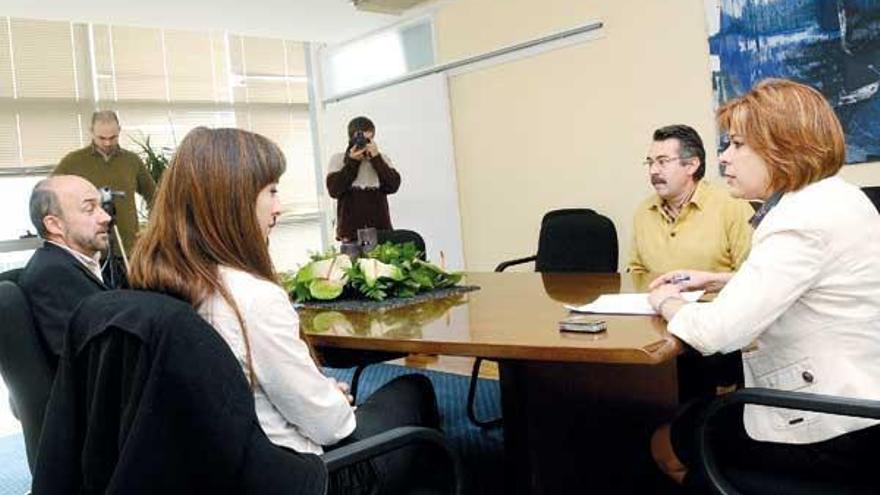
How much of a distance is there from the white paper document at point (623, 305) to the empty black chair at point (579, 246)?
1.44m

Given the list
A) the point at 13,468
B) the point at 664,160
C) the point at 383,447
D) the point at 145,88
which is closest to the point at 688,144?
the point at 664,160

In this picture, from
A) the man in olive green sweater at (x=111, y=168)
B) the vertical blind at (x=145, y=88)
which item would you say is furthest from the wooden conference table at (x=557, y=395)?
the vertical blind at (x=145, y=88)

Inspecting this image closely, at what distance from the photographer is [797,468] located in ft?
4.30

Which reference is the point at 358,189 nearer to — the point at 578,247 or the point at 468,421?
the point at 578,247

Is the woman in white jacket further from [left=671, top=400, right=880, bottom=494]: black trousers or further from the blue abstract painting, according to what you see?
the blue abstract painting

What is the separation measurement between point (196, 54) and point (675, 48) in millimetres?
4033

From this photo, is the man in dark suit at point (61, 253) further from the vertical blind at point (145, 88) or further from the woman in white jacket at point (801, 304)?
the vertical blind at point (145, 88)

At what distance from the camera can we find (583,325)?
153cm

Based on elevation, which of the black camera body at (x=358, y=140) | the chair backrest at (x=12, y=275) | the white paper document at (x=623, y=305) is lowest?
the white paper document at (x=623, y=305)

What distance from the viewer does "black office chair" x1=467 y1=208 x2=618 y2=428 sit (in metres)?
3.35

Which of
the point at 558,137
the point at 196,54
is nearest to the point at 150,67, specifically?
the point at 196,54

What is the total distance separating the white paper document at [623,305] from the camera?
1702 millimetres

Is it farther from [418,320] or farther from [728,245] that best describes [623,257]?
[418,320]

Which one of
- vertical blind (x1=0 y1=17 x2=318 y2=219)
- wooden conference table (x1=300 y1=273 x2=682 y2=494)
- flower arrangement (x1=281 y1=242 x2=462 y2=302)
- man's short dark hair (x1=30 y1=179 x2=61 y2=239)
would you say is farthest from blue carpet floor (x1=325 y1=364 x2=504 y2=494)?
vertical blind (x1=0 y1=17 x2=318 y2=219)
